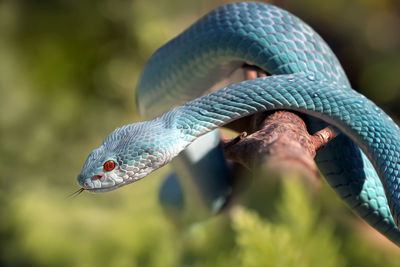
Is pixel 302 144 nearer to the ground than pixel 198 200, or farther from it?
farther from it

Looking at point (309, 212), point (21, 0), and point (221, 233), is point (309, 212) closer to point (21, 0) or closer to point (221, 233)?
point (221, 233)

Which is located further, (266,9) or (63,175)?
(63,175)

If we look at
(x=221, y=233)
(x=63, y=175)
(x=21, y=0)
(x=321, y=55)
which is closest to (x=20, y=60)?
(x=21, y=0)

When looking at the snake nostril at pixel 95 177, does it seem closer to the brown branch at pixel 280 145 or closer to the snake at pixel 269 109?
the snake at pixel 269 109

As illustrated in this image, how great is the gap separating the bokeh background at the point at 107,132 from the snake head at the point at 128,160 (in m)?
0.63

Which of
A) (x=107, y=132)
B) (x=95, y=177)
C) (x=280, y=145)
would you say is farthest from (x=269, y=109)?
(x=107, y=132)

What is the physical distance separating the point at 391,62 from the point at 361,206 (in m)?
3.22

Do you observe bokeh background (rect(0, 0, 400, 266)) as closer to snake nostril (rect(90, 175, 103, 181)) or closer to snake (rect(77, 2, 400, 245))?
snake (rect(77, 2, 400, 245))

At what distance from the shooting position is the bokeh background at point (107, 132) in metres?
2.48

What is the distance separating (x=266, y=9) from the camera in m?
1.60

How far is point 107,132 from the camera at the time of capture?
149 inches

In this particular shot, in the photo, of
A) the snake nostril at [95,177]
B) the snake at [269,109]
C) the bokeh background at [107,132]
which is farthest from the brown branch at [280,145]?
the bokeh background at [107,132]

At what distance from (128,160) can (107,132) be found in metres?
2.51

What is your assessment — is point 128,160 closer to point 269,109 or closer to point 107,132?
point 269,109
